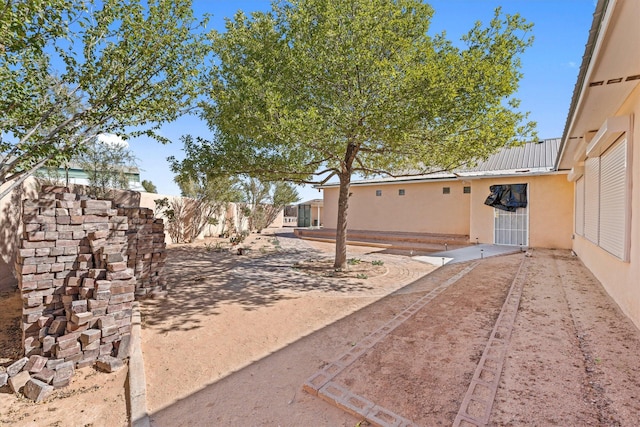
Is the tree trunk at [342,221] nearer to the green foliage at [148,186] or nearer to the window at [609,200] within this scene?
the window at [609,200]

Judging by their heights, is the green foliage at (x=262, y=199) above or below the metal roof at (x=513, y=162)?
below

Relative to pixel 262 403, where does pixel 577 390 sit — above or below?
above

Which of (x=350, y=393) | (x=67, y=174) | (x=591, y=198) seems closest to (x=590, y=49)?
(x=350, y=393)

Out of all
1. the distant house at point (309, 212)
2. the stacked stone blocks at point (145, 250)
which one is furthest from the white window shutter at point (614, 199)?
the distant house at point (309, 212)

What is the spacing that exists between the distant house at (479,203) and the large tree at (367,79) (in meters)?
6.14

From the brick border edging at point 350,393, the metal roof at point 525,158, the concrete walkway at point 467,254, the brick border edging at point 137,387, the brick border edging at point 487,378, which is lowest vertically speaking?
the brick border edging at point 137,387

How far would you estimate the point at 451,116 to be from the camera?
5.89 metres

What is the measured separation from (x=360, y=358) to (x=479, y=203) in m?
11.8

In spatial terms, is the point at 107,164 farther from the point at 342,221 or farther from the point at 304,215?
the point at 304,215

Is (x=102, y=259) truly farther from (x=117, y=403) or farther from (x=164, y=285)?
(x=164, y=285)

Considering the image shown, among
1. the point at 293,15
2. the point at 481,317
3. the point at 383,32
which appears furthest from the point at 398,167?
the point at 481,317

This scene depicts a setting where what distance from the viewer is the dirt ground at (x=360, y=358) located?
2.43m

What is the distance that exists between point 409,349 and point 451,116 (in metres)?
4.59

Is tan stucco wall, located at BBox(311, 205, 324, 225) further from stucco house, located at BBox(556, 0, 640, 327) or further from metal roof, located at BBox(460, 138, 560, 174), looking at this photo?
stucco house, located at BBox(556, 0, 640, 327)
